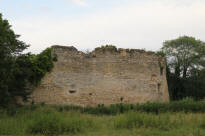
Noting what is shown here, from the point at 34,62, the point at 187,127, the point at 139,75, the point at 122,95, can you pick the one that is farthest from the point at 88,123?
the point at 139,75

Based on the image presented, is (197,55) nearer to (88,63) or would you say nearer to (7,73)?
(88,63)

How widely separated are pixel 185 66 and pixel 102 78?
13.3m

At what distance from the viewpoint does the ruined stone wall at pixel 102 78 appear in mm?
12219

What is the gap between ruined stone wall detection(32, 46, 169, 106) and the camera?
481 inches

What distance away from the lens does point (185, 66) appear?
24.1 meters

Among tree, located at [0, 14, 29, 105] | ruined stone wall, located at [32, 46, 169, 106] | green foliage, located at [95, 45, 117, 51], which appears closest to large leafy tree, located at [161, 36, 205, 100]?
ruined stone wall, located at [32, 46, 169, 106]

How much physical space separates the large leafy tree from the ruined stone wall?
6933mm

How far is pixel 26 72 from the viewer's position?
10.2m

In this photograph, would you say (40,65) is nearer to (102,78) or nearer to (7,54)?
(7,54)

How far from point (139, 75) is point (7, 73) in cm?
877

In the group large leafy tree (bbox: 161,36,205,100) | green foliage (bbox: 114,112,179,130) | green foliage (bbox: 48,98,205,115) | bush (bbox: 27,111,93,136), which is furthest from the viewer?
large leafy tree (bbox: 161,36,205,100)

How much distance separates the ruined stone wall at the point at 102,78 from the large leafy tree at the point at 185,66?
693 centimetres

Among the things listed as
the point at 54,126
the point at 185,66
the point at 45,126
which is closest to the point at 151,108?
the point at 54,126

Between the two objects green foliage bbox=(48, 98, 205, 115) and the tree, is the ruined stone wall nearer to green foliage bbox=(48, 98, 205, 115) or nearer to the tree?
green foliage bbox=(48, 98, 205, 115)
